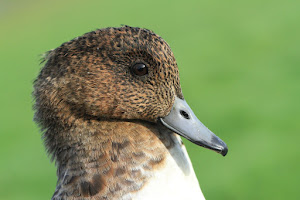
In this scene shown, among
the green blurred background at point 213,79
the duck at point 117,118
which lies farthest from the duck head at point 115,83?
the green blurred background at point 213,79

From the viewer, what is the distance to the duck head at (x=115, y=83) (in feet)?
4.96

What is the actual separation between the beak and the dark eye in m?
0.14

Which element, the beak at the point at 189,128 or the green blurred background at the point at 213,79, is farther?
the green blurred background at the point at 213,79

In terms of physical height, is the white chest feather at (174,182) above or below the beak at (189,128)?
below

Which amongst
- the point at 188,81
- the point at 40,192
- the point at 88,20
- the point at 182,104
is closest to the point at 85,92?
the point at 182,104

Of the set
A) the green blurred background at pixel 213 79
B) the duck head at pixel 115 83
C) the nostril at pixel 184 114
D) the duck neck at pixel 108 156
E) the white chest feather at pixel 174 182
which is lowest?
the green blurred background at pixel 213 79

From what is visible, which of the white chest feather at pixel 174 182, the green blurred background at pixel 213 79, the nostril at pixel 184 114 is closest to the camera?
the white chest feather at pixel 174 182

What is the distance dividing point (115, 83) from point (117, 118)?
10 centimetres

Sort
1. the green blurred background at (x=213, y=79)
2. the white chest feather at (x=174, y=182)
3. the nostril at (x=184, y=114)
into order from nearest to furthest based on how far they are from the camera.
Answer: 1. the white chest feather at (x=174, y=182)
2. the nostril at (x=184, y=114)
3. the green blurred background at (x=213, y=79)

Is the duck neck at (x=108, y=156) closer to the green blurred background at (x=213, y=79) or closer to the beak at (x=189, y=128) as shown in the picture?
the beak at (x=189, y=128)

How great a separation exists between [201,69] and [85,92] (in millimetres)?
4536

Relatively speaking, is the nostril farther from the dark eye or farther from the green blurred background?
the green blurred background

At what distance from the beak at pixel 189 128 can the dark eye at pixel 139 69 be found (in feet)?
0.45

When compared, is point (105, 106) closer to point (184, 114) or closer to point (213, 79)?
point (184, 114)
